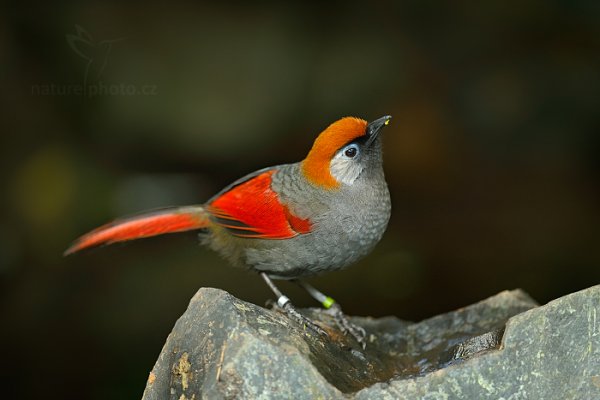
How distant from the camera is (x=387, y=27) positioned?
362 inches

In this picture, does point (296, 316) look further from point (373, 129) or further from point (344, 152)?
point (373, 129)

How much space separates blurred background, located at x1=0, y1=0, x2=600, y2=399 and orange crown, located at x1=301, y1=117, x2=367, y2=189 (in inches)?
129

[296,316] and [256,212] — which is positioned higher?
[256,212]

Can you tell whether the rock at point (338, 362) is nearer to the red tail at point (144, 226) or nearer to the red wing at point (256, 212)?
the red wing at point (256, 212)

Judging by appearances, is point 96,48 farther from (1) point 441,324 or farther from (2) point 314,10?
(1) point 441,324

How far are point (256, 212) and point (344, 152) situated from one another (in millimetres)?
558

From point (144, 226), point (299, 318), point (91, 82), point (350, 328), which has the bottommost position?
point (350, 328)

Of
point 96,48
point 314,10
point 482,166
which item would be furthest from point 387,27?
point 96,48

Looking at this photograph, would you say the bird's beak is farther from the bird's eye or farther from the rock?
the rock

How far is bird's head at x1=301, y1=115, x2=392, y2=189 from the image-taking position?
4.11 meters

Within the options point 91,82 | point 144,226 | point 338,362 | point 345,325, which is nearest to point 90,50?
point 91,82

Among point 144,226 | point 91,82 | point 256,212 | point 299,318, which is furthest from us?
point 91,82

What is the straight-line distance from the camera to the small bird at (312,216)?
4.12 m

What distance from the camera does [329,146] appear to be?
13.5ft
